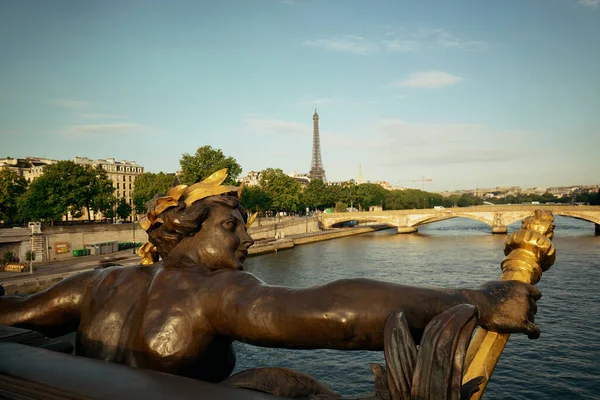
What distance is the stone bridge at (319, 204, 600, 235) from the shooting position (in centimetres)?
4709

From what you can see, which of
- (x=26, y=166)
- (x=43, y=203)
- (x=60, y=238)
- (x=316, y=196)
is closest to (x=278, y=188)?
(x=316, y=196)

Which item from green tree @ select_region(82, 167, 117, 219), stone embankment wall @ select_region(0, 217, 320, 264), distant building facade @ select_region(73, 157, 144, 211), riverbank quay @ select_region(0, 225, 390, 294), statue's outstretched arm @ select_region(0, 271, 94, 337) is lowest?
riverbank quay @ select_region(0, 225, 390, 294)

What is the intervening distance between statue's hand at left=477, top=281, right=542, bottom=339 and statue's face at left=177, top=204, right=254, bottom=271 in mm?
1106

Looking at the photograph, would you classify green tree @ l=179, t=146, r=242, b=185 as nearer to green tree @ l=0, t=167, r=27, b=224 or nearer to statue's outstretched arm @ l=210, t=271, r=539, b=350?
green tree @ l=0, t=167, r=27, b=224

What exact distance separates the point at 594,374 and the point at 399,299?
548 inches

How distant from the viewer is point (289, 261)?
34562 mm

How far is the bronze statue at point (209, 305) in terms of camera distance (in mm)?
1562

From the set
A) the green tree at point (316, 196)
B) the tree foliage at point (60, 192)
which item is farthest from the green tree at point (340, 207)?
the tree foliage at point (60, 192)

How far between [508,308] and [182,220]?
1450mm

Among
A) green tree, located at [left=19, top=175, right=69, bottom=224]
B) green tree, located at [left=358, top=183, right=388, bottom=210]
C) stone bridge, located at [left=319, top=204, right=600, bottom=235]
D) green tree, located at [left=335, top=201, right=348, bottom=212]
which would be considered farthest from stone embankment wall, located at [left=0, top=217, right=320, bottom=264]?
green tree, located at [left=358, top=183, right=388, bottom=210]

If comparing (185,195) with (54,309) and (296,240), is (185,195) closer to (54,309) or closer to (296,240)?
(54,309)

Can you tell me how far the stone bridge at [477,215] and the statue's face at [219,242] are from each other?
51008mm

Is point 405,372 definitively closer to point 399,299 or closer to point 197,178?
point 399,299

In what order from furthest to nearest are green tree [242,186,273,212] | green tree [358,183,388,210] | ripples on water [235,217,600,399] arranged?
green tree [358,183,388,210], green tree [242,186,273,212], ripples on water [235,217,600,399]
